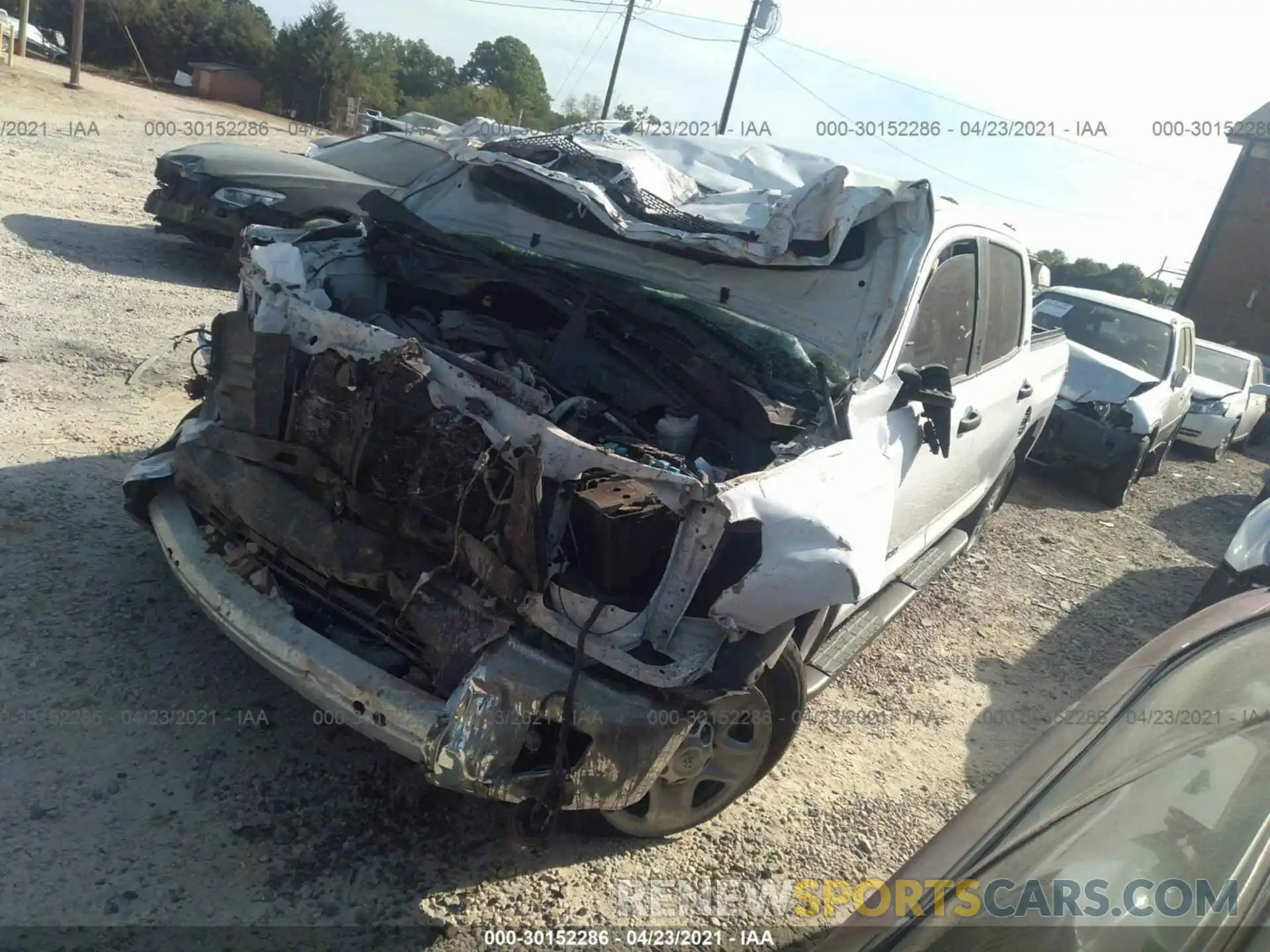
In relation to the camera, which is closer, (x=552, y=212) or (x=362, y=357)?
(x=362, y=357)

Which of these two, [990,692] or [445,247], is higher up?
[445,247]

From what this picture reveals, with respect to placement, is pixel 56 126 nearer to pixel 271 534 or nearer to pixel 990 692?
pixel 271 534

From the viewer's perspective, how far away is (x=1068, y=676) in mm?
Result: 4574

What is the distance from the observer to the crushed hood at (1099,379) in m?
7.79

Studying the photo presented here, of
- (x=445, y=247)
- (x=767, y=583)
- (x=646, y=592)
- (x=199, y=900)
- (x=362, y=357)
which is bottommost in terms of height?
(x=199, y=900)

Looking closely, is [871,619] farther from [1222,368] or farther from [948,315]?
[1222,368]

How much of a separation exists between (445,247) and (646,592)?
76.9 inches

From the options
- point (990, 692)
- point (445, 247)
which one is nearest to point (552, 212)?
point (445, 247)

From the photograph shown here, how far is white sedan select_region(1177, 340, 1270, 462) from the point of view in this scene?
10766 mm

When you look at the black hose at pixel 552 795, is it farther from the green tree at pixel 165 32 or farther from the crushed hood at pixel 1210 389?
the green tree at pixel 165 32

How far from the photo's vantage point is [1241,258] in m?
25.1

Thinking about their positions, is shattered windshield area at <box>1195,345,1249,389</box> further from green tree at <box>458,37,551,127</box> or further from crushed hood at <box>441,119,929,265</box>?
green tree at <box>458,37,551,127</box>

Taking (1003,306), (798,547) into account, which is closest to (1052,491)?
(1003,306)

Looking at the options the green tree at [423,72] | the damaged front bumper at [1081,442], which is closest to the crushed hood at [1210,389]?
the damaged front bumper at [1081,442]
